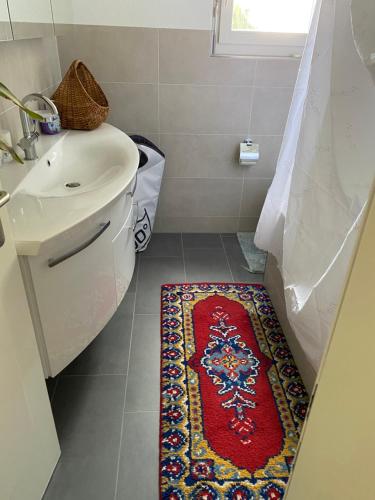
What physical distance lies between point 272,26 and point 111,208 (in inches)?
67.3

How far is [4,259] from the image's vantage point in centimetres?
89

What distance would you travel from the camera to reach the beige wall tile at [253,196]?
2715 millimetres

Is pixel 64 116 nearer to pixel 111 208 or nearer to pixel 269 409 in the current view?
pixel 111 208

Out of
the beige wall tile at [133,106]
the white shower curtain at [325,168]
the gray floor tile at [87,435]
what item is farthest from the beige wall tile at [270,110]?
the gray floor tile at [87,435]

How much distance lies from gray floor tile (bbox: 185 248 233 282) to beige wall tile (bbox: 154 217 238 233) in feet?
0.82

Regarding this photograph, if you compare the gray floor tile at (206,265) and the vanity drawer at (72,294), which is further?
the gray floor tile at (206,265)

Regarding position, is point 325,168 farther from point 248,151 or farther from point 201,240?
point 201,240

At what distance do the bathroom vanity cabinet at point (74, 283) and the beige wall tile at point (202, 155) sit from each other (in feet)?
3.77

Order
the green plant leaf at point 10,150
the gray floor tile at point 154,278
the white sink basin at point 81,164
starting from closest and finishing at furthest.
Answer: the green plant leaf at point 10,150, the white sink basin at point 81,164, the gray floor tile at point 154,278

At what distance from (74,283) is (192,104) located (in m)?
1.63

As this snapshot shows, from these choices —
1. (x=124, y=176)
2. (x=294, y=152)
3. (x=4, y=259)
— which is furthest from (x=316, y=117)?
(x=4, y=259)

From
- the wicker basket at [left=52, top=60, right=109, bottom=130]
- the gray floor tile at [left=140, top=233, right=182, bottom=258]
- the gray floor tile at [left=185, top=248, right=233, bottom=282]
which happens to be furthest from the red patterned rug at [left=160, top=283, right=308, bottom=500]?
the wicker basket at [left=52, top=60, right=109, bottom=130]

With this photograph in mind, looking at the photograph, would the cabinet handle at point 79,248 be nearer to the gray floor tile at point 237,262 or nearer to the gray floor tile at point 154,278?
the gray floor tile at point 154,278

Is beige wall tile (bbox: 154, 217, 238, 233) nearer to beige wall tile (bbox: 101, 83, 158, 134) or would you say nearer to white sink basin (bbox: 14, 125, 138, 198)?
beige wall tile (bbox: 101, 83, 158, 134)
